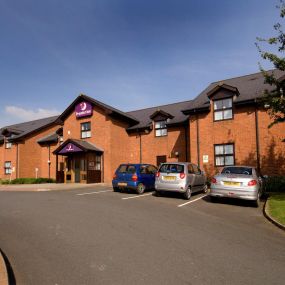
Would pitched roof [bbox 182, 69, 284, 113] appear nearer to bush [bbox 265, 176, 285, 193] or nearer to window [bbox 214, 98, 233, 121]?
window [bbox 214, 98, 233, 121]

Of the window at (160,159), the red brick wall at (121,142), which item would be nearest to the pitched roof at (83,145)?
the red brick wall at (121,142)

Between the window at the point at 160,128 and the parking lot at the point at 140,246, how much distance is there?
1370 centimetres

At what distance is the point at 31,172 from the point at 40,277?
93.7 feet

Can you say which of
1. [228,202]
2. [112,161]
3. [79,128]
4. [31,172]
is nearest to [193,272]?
[228,202]

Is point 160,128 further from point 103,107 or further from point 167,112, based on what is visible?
point 103,107

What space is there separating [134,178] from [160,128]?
31.7ft

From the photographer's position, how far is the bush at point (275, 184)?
48.5ft

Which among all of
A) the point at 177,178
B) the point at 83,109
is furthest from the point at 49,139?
the point at 177,178

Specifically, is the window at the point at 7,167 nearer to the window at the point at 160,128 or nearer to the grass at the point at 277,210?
the window at the point at 160,128

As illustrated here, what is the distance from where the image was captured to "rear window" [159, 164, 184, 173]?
12055 millimetres

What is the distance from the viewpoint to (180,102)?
2638 centimetres

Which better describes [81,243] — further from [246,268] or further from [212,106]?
[212,106]

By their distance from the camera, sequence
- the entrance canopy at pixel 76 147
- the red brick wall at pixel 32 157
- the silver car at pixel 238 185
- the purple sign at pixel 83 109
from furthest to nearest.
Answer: the red brick wall at pixel 32 157 → the purple sign at pixel 83 109 → the entrance canopy at pixel 76 147 → the silver car at pixel 238 185

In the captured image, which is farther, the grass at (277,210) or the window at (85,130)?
the window at (85,130)
